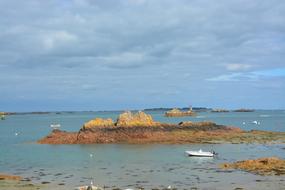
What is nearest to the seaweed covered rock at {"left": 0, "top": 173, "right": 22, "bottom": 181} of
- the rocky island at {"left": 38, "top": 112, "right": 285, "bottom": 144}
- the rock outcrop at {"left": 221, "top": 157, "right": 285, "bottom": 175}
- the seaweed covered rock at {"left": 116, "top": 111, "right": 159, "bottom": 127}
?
the rock outcrop at {"left": 221, "top": 157, "right": 285, "bottom": 175}

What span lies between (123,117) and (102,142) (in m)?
6.33

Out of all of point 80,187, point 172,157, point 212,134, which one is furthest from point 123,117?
point 80,187

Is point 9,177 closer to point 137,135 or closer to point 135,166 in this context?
point 135,166

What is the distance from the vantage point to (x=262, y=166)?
137ft

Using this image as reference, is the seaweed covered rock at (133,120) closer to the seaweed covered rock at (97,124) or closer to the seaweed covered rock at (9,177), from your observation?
the seaweed covered rock at (97,124)

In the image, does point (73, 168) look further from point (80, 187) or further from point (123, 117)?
point (123, 117)

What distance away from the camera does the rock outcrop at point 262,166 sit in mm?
39562

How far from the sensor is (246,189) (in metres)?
32.3

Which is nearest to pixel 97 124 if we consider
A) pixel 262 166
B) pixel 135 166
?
pixel 135 166

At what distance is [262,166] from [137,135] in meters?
33.5

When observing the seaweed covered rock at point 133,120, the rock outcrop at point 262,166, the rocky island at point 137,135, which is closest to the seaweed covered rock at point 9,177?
the rock outcrop at point 262,166

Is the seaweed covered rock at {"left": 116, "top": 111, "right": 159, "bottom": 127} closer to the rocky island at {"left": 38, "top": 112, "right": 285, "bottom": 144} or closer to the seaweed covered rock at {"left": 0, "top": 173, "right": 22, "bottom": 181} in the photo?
the rocky island at {"left": 38, "top": 112, "right": 285, "bottom": 144}

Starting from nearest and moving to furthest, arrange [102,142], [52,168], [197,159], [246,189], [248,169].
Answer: [246,189], [248,169], [52,168], [197,159], [102,142]

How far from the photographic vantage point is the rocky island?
236 ft
